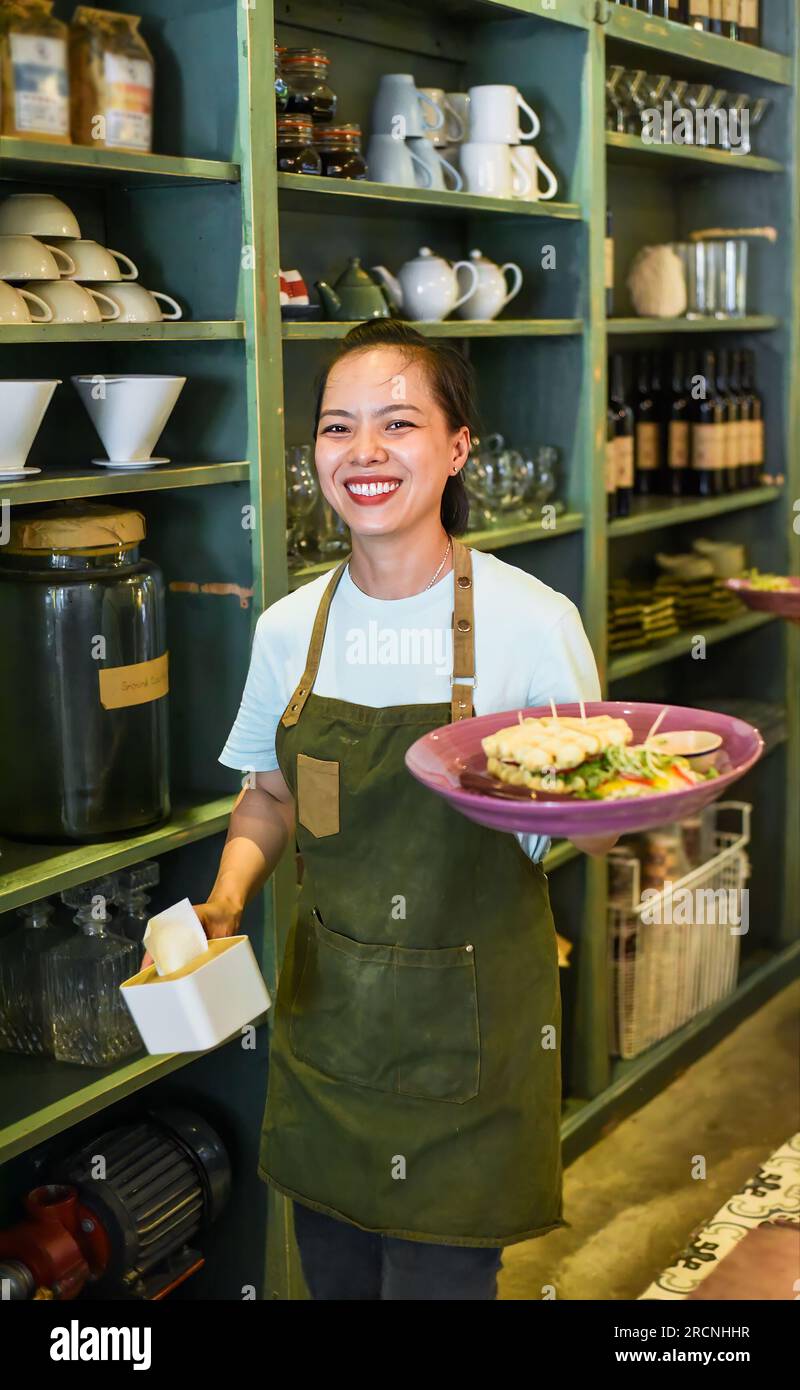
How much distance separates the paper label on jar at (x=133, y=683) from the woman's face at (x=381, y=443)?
0.54 m

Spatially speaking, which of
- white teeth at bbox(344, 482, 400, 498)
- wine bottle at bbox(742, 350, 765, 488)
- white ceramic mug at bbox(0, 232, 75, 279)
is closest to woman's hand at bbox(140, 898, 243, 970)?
white teeth at bbox(344, 482, 400, 498)

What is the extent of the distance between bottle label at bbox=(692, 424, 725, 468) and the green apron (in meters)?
2.28

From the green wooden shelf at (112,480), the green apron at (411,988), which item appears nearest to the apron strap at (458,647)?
the green apron at (411,988)

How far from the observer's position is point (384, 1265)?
77.1 inches

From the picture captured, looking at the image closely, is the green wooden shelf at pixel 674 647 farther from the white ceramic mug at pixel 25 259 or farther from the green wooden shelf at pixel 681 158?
the white ceramic mug at pixel 25 259

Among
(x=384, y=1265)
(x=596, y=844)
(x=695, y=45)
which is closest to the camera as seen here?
(x=596, y=844)

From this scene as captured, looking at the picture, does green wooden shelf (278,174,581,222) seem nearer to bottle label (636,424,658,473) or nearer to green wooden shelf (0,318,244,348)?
green wooden shelf (0,318,244,348)

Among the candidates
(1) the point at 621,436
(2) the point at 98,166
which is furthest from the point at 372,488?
(1) the point at 621,436

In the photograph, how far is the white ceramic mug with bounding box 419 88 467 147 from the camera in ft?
9.71

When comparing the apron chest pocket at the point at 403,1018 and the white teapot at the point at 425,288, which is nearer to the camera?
the apron chest pocket at the point at 403,1018

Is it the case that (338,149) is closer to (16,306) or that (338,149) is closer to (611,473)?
(16,306)

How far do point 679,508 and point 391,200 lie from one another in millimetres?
1453

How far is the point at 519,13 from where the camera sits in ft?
10.1

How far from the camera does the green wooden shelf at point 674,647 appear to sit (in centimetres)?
360
